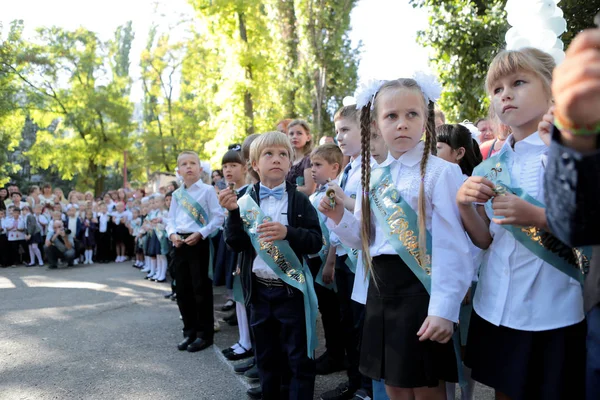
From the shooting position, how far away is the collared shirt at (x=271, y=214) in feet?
10.1

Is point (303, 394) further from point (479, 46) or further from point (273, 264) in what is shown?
point (479, 46)

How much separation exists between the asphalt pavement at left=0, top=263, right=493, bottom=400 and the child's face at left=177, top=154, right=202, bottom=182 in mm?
1712

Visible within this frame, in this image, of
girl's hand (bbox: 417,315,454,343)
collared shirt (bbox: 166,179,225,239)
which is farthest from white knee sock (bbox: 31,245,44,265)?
girl's hand (bbox: 417,315,454,343)

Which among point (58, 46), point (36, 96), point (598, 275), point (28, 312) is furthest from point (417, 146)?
point (58, 46)

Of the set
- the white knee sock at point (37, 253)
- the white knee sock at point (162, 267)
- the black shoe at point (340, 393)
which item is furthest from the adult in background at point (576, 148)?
the white knee sock at point (37, 253)

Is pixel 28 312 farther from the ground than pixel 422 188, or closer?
closer

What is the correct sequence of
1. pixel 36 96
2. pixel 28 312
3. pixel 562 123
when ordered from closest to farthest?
pixel 562 123 → pixel 28 312 → pixel 36 96

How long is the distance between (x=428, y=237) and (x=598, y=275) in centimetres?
72

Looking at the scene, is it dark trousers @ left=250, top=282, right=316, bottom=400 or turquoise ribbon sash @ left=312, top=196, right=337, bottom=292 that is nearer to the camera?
dark trousers @ left=250, top=282, right=316, bottom=400

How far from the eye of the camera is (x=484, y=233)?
1938mm

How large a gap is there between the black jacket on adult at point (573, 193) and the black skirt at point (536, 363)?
2.70 ft

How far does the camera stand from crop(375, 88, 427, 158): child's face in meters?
2.12

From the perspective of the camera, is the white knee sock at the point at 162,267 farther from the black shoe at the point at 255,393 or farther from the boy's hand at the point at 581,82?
the boy's hand at the point at 581,82

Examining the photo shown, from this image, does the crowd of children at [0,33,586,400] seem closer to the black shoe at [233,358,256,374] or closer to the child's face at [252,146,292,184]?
the child's face at [252,146,292,184]
